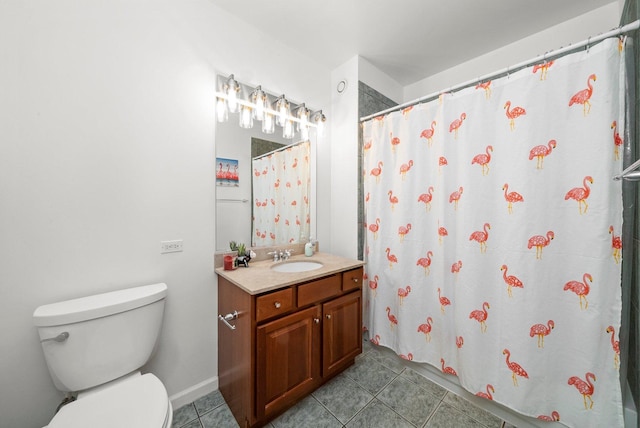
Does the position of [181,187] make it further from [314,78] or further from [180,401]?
[314,78]

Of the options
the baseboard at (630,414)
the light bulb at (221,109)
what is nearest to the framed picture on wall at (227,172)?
the light bulb at (221,109)

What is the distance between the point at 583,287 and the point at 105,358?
2260mm

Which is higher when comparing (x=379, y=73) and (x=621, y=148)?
(x=379, y=73)

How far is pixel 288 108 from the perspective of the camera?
1.78 meters

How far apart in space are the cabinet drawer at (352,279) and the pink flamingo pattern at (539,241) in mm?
1015

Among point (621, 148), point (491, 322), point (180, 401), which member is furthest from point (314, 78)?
point (180, 401)

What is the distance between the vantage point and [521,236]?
1.25 m

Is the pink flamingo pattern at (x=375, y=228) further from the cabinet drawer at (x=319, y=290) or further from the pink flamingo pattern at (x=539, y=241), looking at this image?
the pink flamingo pattern at (x=539, y=241)

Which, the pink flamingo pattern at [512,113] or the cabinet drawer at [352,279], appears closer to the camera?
the pink flamingo pattern at [512,113]

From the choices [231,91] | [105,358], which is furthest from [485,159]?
[105,358]

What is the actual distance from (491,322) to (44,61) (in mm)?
2627

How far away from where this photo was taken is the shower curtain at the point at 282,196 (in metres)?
1.76

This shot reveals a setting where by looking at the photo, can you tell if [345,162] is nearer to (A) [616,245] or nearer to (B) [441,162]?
(B) [441,162]

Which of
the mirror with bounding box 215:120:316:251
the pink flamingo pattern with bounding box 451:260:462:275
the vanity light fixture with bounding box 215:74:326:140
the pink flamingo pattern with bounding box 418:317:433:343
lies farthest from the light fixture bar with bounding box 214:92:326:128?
the pink flamingo pattern with bounding box 418:317:433:343
